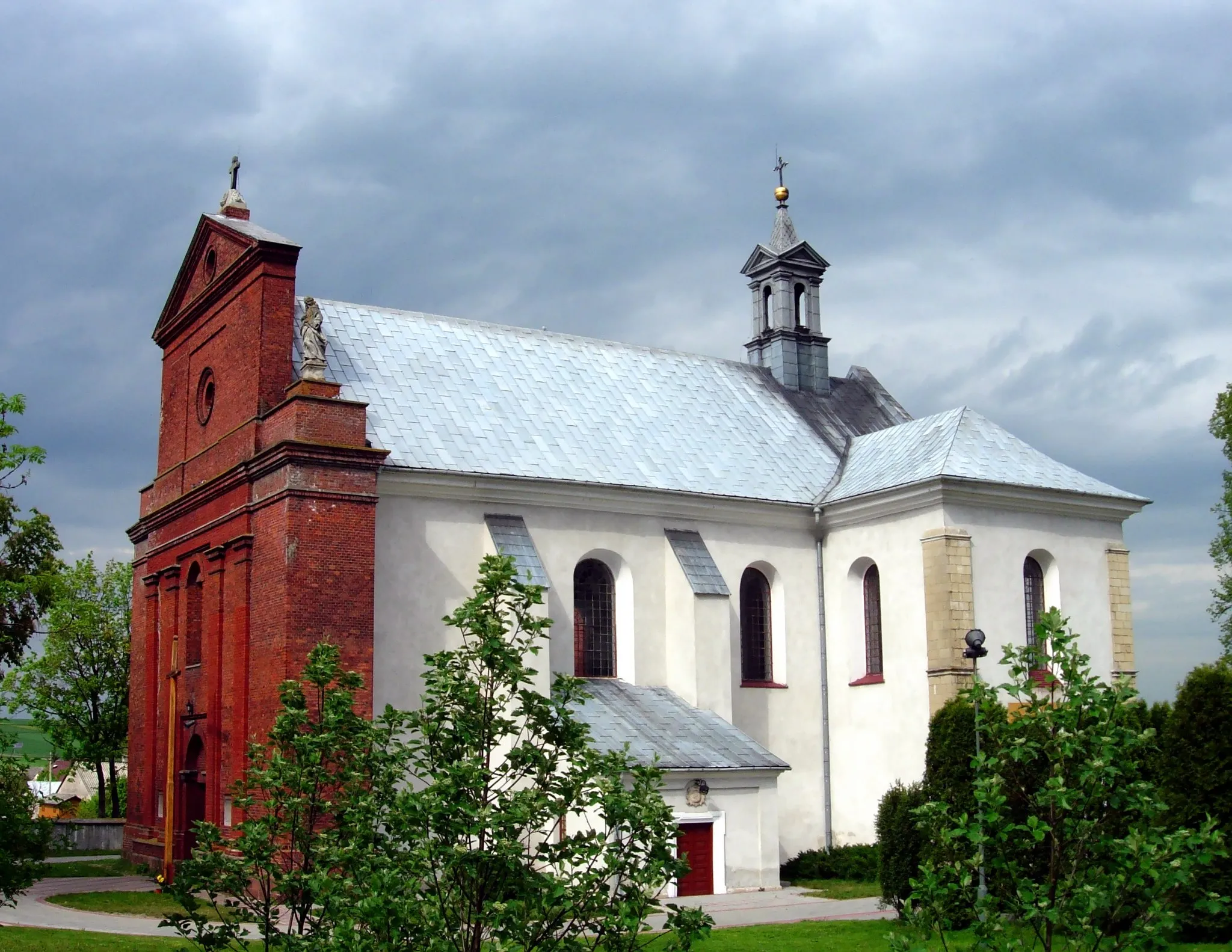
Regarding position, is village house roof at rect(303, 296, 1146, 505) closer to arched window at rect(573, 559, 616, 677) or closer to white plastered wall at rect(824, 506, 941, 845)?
white plastered wall at rect(824, 506, 941, 845)

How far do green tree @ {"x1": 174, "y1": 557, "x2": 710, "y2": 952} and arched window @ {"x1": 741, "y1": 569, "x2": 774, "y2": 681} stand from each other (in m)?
20.8

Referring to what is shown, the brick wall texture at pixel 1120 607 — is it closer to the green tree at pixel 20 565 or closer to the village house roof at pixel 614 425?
the village house roof at pixel 614 425

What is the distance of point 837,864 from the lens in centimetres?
2852

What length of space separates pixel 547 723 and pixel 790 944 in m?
11.0

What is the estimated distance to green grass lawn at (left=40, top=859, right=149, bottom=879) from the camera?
29.9m

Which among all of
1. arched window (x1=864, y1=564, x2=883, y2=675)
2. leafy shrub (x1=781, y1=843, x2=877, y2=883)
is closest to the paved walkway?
leafy shrub (x1=781, y1=843, x2=877, y2=883)

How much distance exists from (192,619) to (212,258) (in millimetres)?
8040

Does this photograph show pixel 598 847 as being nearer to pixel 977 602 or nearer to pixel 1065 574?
pixel 977 602

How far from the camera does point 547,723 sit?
8.95m

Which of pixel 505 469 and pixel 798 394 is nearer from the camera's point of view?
pixel 505 469

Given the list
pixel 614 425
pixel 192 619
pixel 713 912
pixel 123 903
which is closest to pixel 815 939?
pixel 713 912

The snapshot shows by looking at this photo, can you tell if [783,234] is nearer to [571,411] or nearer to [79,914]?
[571,411]

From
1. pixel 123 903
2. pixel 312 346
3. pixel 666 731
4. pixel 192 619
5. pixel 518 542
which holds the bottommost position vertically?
pixel 123 903

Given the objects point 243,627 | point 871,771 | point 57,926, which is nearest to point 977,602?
point 871,771
